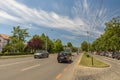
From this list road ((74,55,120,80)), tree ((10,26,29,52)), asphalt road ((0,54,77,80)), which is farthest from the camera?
tree ((10,26,29,52))

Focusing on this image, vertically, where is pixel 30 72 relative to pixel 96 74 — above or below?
above

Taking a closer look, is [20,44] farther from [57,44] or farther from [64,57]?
[57,44]

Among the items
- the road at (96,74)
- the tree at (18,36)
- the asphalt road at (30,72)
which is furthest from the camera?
the tree at (18,36)

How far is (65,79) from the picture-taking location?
12.9 m

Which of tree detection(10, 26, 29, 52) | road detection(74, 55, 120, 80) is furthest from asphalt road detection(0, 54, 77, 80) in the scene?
tree detection(10, 26, 29, 52)

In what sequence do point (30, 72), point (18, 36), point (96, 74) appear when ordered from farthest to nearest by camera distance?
point (18, 36) < point (96, 74) < point (30, 72)

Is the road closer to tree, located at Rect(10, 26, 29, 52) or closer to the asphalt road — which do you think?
the asphalt road

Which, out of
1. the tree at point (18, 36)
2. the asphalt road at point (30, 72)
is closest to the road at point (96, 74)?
the asphalt road at point (30, 72)

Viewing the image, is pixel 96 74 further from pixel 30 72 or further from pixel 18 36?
pixel 18 36

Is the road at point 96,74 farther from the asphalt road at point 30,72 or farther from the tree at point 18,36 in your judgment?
the tree at point 18,36

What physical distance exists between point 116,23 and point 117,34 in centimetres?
358

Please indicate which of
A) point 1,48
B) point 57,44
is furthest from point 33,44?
point 57,44

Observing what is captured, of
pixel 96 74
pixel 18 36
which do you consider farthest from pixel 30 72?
pixel 18 36

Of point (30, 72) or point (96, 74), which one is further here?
point (96, 74)
